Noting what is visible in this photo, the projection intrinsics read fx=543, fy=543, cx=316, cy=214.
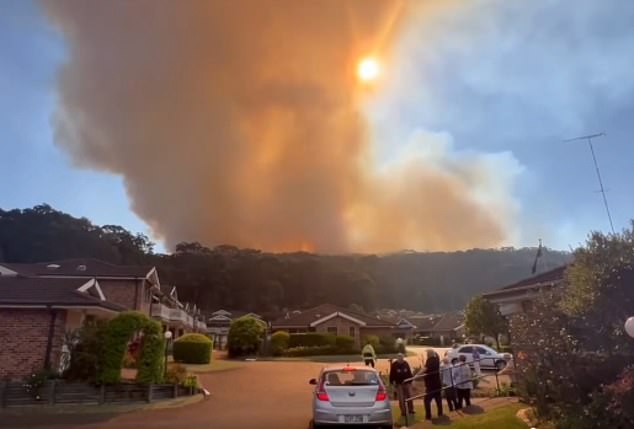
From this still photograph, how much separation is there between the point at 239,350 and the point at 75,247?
50.5 meters

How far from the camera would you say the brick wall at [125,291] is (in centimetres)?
3766

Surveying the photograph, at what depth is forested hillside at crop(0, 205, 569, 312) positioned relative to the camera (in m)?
88.8

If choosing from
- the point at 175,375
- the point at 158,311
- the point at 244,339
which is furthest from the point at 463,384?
the point at 244,339

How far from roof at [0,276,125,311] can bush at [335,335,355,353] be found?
32.4 meters

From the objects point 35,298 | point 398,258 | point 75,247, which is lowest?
point 35,298

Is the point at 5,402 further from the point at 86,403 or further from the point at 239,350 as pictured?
the point at 239,350

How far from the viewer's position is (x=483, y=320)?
5978cm

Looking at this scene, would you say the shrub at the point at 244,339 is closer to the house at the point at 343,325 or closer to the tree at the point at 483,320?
the house at the point at 343,325

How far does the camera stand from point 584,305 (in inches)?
334

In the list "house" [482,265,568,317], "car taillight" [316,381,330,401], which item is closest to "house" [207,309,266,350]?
"house" [482,265,568,317]

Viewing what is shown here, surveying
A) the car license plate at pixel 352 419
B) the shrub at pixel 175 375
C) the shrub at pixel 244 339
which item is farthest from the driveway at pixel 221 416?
the shrub at pixel 244 339

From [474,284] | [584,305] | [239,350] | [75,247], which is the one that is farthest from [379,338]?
[474,284]

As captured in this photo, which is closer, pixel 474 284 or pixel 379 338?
pixel 379 338

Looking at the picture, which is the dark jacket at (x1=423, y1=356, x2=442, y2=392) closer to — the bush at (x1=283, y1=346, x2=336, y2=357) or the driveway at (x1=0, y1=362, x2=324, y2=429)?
the driveway at (x1=0, y1=362, x2=324, y2=429)
